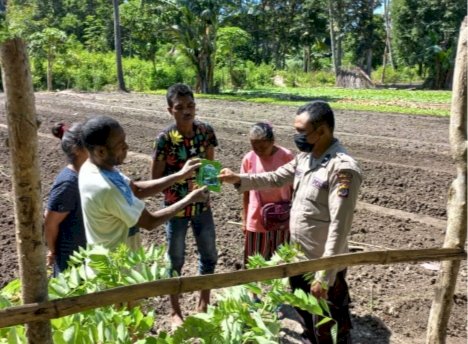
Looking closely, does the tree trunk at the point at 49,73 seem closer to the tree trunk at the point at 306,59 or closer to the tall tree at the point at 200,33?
the tall tree at the point at 200,33

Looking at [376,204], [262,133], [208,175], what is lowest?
[376,204]

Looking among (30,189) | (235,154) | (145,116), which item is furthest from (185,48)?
(30,189)

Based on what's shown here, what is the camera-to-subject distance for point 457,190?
7.86ft

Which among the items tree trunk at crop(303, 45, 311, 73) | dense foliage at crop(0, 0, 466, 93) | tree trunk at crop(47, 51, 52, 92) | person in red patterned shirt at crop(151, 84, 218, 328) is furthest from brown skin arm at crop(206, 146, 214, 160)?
tree trunk at crop(303, 45, 311, 73)

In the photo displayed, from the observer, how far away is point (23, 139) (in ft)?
4.95

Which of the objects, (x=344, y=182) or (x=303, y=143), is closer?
(x=344, y=182)

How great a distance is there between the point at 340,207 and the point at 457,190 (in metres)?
0.57

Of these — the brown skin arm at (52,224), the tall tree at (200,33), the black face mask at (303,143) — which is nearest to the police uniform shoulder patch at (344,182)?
the black face mask at (303,143)

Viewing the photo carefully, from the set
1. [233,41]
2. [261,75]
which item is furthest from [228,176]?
[261,75]

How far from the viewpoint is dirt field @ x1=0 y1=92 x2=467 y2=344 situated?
12.8ft

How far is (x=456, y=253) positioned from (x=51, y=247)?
2.16 metres

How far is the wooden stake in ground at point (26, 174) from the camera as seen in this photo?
1462 millimetres

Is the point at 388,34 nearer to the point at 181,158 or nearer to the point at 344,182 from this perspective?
the point at 181,158

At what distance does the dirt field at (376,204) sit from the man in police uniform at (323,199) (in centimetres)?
73
